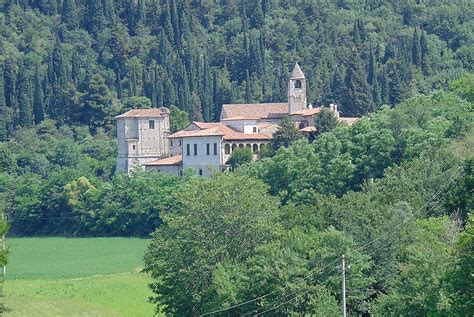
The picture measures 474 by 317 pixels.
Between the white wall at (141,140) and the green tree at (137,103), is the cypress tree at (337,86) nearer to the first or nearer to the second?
the white wall at (141,140)

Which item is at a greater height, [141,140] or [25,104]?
[25,104]

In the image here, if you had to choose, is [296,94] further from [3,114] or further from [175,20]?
[175,20]

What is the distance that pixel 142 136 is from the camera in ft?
424

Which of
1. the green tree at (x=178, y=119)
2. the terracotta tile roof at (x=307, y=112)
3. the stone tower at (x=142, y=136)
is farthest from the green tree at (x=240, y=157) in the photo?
the green tree at (x=178, y=119)

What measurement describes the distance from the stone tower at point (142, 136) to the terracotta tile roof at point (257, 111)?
20.3 ft

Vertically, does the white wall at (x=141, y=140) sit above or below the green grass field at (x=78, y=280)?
above

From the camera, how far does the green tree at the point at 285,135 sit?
361ft

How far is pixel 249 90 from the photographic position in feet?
490

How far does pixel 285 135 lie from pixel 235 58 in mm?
64560

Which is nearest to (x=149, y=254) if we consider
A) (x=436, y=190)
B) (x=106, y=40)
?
(x=436, y=190)

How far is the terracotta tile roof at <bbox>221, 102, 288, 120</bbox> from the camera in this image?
12444 centimetres

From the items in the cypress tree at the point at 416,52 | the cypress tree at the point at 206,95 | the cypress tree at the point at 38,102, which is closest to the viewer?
the cypress tree at the point at 206,95

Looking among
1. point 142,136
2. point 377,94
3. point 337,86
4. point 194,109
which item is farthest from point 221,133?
point 337,86

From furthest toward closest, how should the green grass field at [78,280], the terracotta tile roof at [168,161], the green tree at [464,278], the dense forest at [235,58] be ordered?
the dense forest at [235,58]
the terracotta tile roof at [168,161]
the green grass field at [78,280]
the green tree at [464,278]
